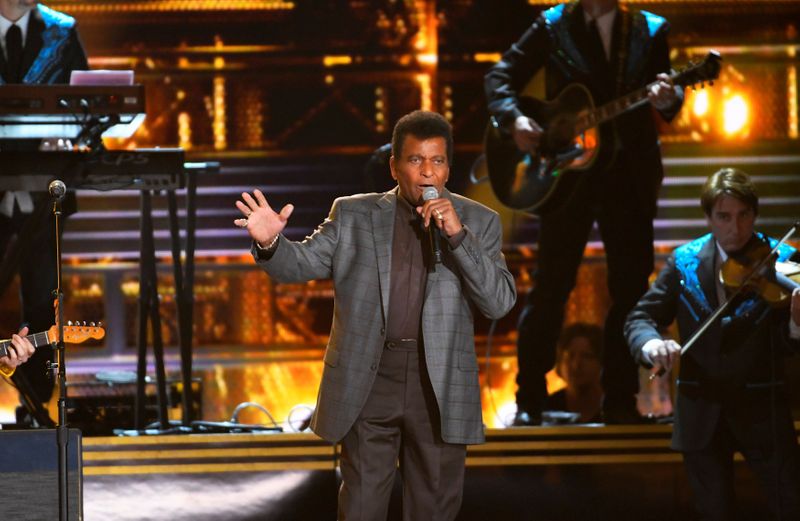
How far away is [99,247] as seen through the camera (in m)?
7.12

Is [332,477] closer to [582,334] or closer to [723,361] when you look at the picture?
[723,361]

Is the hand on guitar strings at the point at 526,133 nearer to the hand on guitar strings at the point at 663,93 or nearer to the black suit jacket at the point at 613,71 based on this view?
the black suit jacket at the point at 613,71

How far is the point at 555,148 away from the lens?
585 centimetres

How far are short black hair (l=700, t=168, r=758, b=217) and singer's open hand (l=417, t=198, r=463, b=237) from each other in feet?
5.81

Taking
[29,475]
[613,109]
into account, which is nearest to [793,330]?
[613,109]

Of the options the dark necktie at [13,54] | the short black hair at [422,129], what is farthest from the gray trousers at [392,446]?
the dark necktie at [13,54]

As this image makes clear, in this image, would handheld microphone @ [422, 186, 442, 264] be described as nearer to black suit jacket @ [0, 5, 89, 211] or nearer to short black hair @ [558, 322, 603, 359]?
black suit jacket @ [0, 5, 89, 211]

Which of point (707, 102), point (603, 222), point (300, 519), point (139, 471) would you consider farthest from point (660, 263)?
point (139, 471)

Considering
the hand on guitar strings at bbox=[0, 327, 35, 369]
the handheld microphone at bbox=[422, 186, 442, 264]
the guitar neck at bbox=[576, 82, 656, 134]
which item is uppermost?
the guitar neck at bbox=[576, 82, 656, 134]

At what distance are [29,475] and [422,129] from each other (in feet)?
6.50

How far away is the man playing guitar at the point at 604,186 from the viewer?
18.9 ft

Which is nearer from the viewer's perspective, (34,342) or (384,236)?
(384,236)

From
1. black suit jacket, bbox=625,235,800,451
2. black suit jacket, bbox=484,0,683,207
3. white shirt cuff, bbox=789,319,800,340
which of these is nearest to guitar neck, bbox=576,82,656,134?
black suit jacket, bbox=484,0,683,207

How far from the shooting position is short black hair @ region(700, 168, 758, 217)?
193 inches
